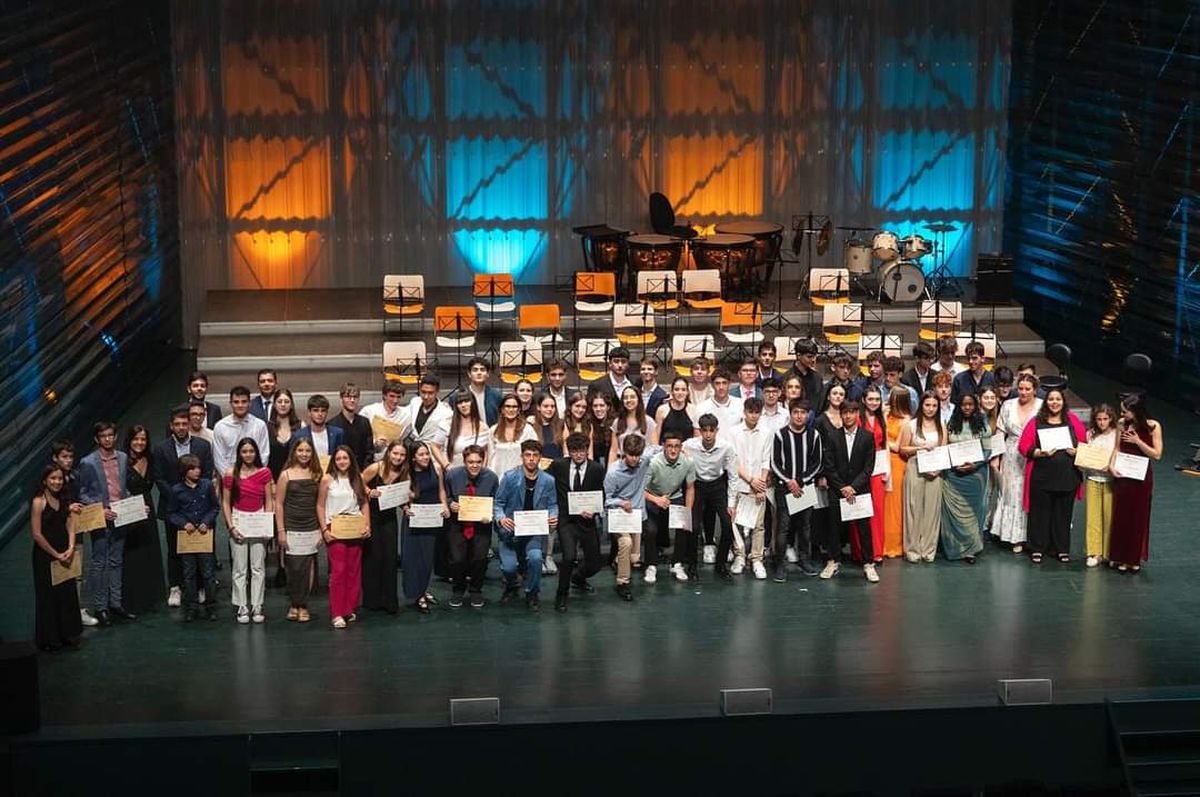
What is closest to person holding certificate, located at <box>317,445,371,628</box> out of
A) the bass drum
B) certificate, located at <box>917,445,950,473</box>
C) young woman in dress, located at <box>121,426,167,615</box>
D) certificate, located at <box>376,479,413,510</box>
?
certificate, located at <box>376,479,413,510</box>

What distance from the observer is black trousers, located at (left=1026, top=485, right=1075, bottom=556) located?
12602mm

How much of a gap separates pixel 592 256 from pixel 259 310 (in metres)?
3.64

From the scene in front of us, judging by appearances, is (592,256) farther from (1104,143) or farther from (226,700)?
(226,700)

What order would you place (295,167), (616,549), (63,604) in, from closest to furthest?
1. (63,604)
2. (616,549)
3. (295,167)

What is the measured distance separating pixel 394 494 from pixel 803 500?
112 inches

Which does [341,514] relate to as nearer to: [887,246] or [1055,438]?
[1055,438]

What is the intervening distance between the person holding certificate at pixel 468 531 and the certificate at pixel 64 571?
237 cm

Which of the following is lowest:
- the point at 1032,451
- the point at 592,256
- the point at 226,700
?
the point at 226,700

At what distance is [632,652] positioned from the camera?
431 inches

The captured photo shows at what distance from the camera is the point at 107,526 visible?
11.1 m

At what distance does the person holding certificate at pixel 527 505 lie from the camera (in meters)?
11.5

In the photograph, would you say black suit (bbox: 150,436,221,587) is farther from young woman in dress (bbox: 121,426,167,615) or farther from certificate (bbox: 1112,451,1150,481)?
certificate (bbox: 1112,451,1150,481)

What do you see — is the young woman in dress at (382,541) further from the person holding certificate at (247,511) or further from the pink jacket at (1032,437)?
the pink jacket at (1032,437)

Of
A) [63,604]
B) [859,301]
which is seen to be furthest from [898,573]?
[859,301]
